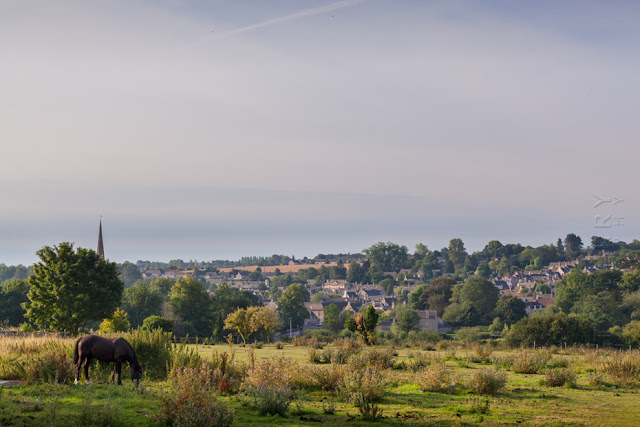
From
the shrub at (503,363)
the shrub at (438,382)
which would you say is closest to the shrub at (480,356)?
the shrub at (503,363)

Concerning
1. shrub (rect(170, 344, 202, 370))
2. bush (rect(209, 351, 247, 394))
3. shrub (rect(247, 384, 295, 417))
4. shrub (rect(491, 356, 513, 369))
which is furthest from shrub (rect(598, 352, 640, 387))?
shrub (rect(170, 344, 202, 370))

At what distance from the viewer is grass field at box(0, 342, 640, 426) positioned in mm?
11414

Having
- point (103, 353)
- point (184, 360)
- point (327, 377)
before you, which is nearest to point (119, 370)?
point (103, 353)

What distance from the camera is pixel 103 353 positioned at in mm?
15352

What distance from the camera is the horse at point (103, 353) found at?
15.3 meters

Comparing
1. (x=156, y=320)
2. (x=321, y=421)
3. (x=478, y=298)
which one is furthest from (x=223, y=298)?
(x=321, y=421)

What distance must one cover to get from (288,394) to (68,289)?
29457 millimetres

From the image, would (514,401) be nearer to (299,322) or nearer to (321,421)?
(321,421)

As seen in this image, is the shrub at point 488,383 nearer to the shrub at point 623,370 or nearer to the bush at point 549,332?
the shrub at point 623,370

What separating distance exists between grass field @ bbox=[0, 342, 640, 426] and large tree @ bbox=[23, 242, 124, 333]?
24.3 meters

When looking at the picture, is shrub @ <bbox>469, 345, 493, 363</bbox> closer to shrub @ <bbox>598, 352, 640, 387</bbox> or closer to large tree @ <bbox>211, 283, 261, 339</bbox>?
shrub @ <bbox>598, 352, 640, 387</bbox>

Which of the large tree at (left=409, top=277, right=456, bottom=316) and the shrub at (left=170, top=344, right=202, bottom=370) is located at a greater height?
the shrub at (left=170, top=344, right=202, bottom=370)

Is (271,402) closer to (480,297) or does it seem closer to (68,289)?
(68,289)

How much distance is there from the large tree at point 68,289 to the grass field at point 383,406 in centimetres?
2426
